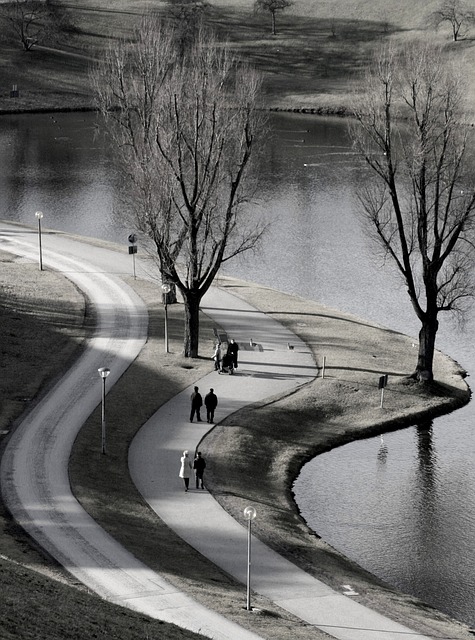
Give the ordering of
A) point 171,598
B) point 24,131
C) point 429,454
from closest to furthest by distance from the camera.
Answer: point 171,598 < point 429,454 < point 24,131

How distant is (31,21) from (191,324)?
11211 cm

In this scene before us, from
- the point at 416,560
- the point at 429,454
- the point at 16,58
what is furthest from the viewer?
the point at 16,58

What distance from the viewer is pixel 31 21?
148 metres

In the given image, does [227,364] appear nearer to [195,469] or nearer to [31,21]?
[195,469]

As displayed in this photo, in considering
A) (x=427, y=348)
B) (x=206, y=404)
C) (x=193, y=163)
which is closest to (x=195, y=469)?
(x=206, y=404)

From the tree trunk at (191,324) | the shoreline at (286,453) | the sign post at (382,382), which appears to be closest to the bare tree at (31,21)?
the shoreline at (286,453)

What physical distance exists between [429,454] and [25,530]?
51.8 feet

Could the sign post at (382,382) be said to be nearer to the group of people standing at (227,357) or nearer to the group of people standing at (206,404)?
the group of people standing at (227,357)

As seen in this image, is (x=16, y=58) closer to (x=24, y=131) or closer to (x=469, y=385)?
(x=24, y=131)

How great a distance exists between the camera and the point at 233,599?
26.2 metres

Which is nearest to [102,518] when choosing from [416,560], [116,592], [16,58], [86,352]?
[116,592]

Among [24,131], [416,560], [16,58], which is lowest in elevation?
[416,560]

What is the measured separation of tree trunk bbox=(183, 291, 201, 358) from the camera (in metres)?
45.6

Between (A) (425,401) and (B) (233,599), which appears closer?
(B) (233,599)
